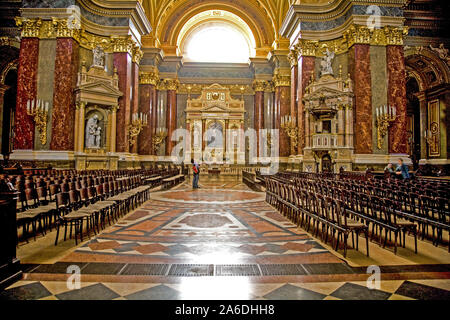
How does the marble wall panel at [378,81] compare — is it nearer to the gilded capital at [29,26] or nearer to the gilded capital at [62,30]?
the gilded capital at [62,30]

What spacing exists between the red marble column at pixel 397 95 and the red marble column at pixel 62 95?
16569mm

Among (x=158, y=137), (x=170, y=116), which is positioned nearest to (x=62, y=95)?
(x=158, y=137)

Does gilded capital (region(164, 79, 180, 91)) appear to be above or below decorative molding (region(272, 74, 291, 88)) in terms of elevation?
above

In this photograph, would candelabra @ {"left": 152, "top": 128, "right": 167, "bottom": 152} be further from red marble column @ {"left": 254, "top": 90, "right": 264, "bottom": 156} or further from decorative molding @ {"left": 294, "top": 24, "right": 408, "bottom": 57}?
decorative molding @ {"left": 294, "top": 24, "right": 408, "bottom": 57}

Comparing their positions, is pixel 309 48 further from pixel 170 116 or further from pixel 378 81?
pixel 170 116

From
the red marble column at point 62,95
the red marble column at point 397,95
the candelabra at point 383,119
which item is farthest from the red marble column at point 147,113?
the red marble column at point 397,95

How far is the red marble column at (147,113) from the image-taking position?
21562 millimetres

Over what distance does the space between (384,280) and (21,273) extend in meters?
3.89

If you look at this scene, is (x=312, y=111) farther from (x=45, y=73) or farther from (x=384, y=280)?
(x=45, y=73)

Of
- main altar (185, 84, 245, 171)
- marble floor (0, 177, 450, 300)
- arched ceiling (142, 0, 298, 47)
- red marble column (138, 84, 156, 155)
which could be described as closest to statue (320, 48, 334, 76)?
arched ceiling (142, 0, 298, 47)

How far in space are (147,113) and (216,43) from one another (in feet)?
39.5

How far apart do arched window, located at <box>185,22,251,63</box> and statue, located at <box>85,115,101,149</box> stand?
15.0 meters

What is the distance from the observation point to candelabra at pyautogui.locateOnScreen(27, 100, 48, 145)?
13.7 meters

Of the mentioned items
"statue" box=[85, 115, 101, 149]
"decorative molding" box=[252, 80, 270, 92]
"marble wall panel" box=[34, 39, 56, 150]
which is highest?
"decorative molding" box=[252, 80, 270, 92]
